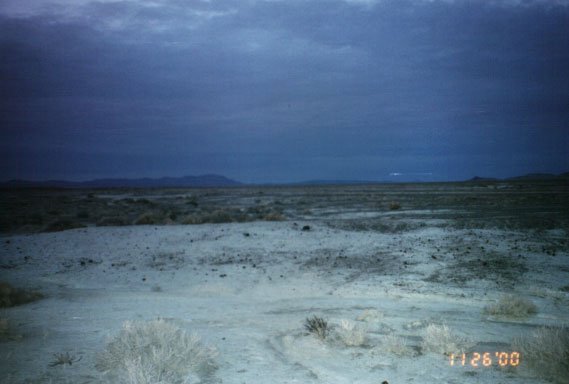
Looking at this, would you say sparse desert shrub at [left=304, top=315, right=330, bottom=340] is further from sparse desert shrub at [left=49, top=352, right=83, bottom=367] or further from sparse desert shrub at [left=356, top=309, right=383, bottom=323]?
sparse desert shrub at [left=49, top=352, right=83, bottom=367]

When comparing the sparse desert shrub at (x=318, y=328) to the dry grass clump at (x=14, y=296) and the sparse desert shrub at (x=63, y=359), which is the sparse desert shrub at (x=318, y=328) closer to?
the sparse desert shrub at (x=63, y=359)

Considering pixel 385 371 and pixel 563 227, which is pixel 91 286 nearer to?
pixel 385 371

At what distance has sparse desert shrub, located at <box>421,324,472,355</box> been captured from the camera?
Answer: 5.30 m

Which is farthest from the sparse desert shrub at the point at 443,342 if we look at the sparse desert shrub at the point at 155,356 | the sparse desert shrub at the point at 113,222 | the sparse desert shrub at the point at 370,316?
the sparse desert shrub at the point at 113,222

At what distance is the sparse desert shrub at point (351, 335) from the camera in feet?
18.7

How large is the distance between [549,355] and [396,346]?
70.9 inches

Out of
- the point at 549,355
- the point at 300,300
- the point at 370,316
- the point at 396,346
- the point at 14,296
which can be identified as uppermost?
the point at 549,355

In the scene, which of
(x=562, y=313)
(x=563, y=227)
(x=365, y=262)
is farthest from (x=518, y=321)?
(x=563, y=227)

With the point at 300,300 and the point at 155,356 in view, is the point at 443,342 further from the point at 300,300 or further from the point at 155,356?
the point at 300,300

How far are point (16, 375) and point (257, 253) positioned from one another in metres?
9.37

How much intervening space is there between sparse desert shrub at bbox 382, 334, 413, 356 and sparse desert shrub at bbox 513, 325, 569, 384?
1.41 metres

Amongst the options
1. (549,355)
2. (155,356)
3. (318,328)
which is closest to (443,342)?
(549,355)

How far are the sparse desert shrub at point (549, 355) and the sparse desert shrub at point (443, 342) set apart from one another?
718mm

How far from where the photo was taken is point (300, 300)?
29.2ft
